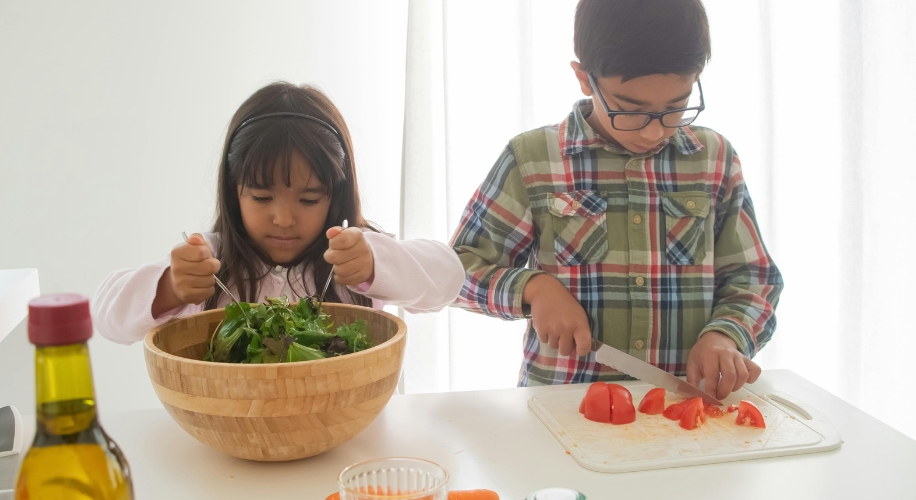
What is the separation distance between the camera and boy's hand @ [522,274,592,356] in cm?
113

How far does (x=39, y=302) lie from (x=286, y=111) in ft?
3.22

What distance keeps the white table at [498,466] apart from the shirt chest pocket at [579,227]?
16.9 inches

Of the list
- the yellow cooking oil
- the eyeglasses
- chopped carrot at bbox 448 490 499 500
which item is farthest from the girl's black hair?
the yellow cooking oil

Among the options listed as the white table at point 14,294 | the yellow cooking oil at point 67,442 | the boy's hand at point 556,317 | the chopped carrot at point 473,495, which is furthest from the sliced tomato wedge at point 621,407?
the white table at point 14,294

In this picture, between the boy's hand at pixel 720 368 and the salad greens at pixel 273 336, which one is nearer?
the salad greens at pixel 273 336

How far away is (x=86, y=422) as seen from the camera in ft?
1.61

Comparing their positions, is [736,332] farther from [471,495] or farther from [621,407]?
[471,495]

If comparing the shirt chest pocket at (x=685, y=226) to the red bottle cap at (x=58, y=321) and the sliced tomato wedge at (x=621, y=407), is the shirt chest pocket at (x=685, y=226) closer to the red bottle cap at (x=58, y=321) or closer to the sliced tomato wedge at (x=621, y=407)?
the sliced tomato wedge at (x=621, y=407)

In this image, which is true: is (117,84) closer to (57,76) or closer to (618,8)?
(57,76)

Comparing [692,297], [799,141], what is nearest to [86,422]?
[692,297]

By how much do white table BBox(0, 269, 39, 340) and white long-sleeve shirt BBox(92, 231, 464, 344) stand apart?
26 cm

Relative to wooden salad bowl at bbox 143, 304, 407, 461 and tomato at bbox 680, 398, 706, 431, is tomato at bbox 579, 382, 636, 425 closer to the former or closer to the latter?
tomato at bbox 680, 398, 706, 431

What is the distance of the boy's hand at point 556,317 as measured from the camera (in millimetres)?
1130

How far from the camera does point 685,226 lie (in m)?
1.38
